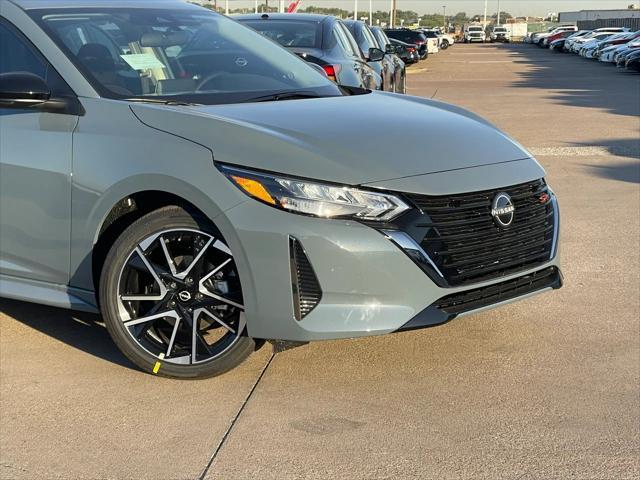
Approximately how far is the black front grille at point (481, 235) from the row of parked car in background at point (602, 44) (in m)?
29.1

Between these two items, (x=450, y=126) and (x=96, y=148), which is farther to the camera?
(x=450, y=126)

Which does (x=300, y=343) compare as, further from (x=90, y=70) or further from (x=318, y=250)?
(x=90, y=70)

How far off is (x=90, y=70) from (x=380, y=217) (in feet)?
5.64

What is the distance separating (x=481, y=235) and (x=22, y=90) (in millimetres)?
2252

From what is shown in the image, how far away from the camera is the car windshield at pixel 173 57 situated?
429 centimetres

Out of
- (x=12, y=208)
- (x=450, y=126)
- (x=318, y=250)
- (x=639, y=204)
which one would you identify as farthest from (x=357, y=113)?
(x=639, y=204)

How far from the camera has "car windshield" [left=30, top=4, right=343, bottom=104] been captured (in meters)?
4.29

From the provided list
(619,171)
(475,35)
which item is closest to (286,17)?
(619,171)

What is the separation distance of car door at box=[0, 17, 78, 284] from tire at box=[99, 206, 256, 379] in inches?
14.5

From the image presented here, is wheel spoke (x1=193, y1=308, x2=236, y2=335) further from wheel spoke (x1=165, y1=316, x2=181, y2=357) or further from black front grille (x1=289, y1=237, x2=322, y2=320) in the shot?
black front grille (x1=289, y1=237, x2=322, y2=320)

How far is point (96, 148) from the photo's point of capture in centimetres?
387

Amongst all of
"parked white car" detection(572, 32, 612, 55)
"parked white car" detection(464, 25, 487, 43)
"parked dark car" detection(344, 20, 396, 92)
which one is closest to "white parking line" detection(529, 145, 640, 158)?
"parked dark car" detection(344, 20, 396, 92)

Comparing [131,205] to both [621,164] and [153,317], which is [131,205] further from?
[621,164]

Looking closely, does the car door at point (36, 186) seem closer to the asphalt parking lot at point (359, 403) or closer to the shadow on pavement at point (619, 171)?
the asphalt parking lot at point (359, 403)
